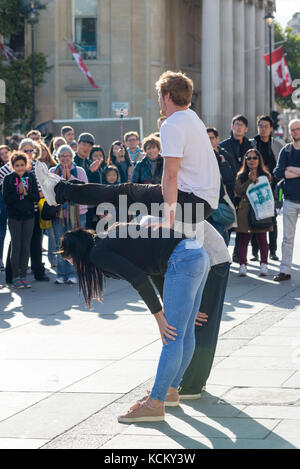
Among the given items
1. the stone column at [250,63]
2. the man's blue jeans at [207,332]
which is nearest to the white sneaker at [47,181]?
the man's blue jeans at [207,332]

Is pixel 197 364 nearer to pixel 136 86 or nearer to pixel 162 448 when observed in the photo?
pixel 162 448

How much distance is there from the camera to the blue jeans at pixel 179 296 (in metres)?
5.52

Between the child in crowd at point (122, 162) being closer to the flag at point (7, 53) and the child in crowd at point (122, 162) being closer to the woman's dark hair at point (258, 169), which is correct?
the woman's dark hair at point (258, 169)

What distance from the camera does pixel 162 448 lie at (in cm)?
510

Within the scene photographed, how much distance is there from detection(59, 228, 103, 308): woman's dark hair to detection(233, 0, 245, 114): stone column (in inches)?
2086

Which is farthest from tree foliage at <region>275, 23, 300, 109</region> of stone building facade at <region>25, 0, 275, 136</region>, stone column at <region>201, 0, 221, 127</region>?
stone building facade at <region>25, 0, 275, 136</region>

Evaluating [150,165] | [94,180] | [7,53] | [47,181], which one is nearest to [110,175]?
[94,180]

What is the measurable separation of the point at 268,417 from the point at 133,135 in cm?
1236

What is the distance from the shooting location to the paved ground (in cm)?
541

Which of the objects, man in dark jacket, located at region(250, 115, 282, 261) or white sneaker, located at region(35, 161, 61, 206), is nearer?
white sneaker, located at region(35, 161, 61, 206)

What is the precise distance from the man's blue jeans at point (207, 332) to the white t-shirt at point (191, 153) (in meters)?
0.77

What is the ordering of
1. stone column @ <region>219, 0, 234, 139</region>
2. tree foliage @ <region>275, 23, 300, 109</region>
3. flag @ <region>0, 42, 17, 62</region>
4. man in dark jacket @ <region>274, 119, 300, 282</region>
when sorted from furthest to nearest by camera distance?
1. tree foliage @ <region>275, 23, 300, 109</region>
2. stone column @ <region>219, 0, 234, 139</region>
3. flag @ <region>0, 42, 17, 62</region>
4. man in dark jacket @ <region>274, 119, 300, 282</region>

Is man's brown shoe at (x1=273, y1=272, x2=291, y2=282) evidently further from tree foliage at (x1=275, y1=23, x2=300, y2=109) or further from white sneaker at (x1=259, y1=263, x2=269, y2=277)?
tree foliage at (x1=275, y1=23, x2=300, y2=109)

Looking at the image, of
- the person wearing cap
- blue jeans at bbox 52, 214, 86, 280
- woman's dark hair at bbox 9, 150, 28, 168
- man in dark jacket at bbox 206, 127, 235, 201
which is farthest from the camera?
the person wearing cap
